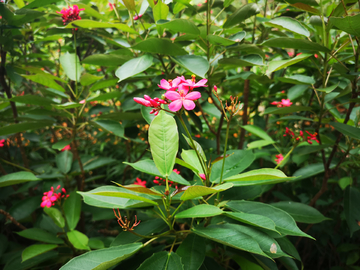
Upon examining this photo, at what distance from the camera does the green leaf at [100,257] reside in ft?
2.05

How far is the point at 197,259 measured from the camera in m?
0.72

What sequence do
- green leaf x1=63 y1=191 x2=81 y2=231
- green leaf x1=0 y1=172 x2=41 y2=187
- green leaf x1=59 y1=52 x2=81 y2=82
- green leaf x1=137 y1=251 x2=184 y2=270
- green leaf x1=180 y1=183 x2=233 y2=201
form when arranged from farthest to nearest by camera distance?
green leaf x1=59 y1=52 x2=81 y2=82
green leaf x1=63 y1=191 x2=81 y2=231
green leaf x1=0 y1=172 x2=41 y2=187
green leaf x1=137 y1=251 x2=184 y2=270
green leaf x1=180 y1=183 x2=233 y2=201

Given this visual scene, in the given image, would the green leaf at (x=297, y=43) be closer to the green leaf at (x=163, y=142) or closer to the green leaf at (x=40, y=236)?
the green leaf at (x=163, y=142)

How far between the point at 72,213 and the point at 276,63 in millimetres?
1143

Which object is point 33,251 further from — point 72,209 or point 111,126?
point 111,126

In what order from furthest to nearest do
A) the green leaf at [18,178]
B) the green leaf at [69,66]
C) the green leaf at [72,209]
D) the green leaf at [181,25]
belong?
the green leaf at [69,66]
the green leaf at [72,209]
the green leaf at [18,178]
the green leaf at [181,25]

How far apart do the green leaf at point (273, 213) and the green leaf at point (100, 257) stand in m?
0.35

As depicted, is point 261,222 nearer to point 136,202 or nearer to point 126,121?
point 136,202

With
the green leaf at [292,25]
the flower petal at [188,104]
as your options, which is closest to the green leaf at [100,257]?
the flower petal at [188,104]

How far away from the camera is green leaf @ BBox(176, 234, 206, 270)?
711 mm

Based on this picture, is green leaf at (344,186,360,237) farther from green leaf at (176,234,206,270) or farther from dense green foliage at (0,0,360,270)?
green leaf at (176,234,206,270)

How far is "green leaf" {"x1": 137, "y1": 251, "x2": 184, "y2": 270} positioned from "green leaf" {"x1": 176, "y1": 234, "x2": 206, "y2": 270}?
0.03 meters

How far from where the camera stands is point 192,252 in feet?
A: 2.44

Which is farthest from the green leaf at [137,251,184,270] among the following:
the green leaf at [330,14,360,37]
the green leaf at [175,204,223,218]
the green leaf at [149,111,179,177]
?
the green leaf at [330,14,360,37]
